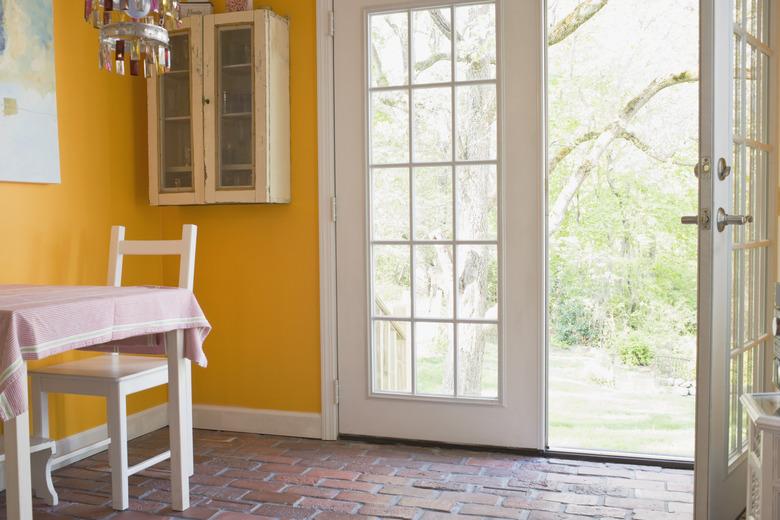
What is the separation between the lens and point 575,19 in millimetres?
6270

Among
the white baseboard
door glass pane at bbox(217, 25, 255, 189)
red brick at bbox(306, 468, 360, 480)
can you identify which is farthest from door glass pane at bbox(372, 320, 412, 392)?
door glass pane at bbox(217, 25, 255, 189)

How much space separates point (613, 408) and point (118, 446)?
424 centimetres

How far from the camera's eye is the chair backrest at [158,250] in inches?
115

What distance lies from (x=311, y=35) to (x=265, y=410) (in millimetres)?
1919

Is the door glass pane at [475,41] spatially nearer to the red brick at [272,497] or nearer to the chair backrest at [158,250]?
the chair backrest at [158,250]

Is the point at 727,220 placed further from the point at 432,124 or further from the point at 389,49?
the point at 389,49

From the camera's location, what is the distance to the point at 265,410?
368 centimetres

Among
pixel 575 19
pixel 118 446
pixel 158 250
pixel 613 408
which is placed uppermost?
pixel 575 19

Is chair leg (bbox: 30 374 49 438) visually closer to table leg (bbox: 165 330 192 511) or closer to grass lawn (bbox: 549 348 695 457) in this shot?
table leg (bbox: 165 330 192 511)

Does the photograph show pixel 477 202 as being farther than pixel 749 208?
Yes

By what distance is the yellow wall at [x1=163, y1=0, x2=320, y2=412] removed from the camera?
357 cm

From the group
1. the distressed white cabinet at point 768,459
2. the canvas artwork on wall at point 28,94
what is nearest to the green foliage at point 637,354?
the distressed white cabinet at point 768,459

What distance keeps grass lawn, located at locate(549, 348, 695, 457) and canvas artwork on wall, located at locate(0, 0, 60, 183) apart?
10.7 ft

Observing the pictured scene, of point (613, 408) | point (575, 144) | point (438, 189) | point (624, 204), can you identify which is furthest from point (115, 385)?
point (624, 204)
